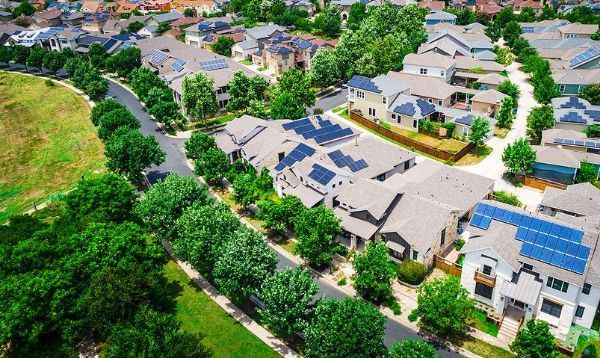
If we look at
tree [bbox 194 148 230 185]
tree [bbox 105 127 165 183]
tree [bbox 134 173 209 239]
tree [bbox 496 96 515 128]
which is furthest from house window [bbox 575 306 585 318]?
tree [bbox 105 127 165 183]

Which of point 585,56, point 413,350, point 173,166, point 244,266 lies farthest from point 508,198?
point 585,56

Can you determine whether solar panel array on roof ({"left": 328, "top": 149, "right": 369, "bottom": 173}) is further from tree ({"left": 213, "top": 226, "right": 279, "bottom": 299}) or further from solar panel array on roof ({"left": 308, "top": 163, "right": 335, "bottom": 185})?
tree ({"left": 213, "top": 226, "right": 279, "bottom": 299})

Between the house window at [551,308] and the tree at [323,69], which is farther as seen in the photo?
the tree at [323,69]

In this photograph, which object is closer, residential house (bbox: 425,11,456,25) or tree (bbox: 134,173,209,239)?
tree (bbox: 134,173,209,239)

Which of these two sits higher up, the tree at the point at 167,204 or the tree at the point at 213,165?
the tree at the point at 167,204

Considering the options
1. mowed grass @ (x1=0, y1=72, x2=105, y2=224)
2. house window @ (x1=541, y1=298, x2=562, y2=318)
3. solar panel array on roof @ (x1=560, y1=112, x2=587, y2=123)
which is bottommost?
mowed grass @ (x1=0, y1=72, x2=105, y2=224)

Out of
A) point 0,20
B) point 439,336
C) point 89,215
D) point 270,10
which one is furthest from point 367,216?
point 0,20

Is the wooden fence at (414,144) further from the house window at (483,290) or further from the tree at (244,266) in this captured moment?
the tree at (244,266)

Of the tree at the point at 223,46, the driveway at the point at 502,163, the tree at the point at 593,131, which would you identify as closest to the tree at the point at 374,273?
the driveway at the point at 502,163
